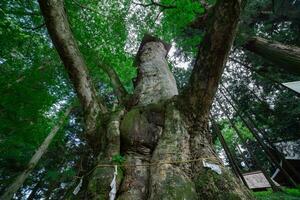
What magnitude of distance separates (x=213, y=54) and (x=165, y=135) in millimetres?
881

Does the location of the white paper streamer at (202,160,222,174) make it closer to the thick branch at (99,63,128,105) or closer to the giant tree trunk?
the giant tree trunk

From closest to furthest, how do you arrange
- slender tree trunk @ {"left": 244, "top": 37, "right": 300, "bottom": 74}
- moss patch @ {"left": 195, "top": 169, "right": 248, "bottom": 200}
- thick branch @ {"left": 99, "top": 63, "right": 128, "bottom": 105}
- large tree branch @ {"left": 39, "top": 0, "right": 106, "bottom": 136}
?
moss patch @ {"left": 195, "top": 169, "right": 248, "bottom": 200}, large tree branch @ {"left": 39, "top": 0, "right": 106, "bottom": 136}, thick branch @ {"left": 99, "top": 63, "right": 128, "bottom": 105}, slender tree trunk @ {"left": 244, "top": 37, "right": 300, "bottom": 74}

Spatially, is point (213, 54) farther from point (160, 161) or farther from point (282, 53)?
→ point (282, 53)

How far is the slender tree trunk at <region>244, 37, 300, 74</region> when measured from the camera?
3.62 meters

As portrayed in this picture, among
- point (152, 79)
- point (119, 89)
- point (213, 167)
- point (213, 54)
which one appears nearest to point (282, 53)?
point (152, 79)

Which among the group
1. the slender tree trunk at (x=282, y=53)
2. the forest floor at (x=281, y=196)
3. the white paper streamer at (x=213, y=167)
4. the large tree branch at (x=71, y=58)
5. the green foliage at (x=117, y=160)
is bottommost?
the white paper streamer at (x=213, y=167)

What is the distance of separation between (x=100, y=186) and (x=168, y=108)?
3.47 feet

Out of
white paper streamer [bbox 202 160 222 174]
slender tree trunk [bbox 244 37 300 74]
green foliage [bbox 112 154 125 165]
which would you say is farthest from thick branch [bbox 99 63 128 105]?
slender tree trunk [bbox 244 37 300 74]

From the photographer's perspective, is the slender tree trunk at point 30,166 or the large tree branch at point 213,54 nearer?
the large tree branch at point 213,54

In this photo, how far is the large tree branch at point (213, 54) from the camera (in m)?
1.63

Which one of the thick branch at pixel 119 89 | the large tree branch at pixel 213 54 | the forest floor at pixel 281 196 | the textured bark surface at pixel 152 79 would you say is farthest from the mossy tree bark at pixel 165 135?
the forest floor at pixel 281 196

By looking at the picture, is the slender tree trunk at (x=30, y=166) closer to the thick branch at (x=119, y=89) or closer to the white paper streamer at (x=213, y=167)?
the thick branch at (x=119, y=89)

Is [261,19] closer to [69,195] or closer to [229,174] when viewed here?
[229,174]

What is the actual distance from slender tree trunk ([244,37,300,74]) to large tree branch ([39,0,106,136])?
3.37 metres
